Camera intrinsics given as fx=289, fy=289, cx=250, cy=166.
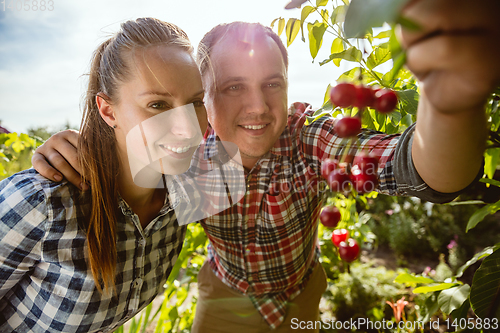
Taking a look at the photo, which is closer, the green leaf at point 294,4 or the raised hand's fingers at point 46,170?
the green leaf at point 294,4

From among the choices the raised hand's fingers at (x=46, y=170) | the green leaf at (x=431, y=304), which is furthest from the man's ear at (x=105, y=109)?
the green leaf at (x=431, y=304)

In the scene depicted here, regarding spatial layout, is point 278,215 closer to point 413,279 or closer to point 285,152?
point 285,152

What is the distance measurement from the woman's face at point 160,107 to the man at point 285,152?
20 centimetres

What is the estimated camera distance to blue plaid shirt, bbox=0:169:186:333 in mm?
818

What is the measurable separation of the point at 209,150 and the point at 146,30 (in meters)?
0.52

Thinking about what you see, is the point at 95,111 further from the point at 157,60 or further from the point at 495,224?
the point at 495,224

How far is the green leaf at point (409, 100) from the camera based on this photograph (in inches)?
22.6

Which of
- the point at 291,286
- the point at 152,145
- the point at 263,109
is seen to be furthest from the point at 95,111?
the point at 291,286

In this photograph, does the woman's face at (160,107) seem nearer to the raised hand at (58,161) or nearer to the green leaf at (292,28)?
the raised hand at (58,161)

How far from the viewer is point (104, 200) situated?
90 cm

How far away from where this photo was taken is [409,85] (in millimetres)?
787

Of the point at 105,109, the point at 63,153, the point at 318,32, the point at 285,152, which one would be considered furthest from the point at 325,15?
the point at 63,153

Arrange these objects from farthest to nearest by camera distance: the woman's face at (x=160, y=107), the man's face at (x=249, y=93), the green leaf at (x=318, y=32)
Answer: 1. the man's face at (x=249, y=93)
2. the woman's face at (x=160, y=107)
3. the green leaf at (x=318, y=32)

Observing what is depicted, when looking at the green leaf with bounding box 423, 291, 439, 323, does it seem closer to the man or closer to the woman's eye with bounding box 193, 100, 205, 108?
the man
